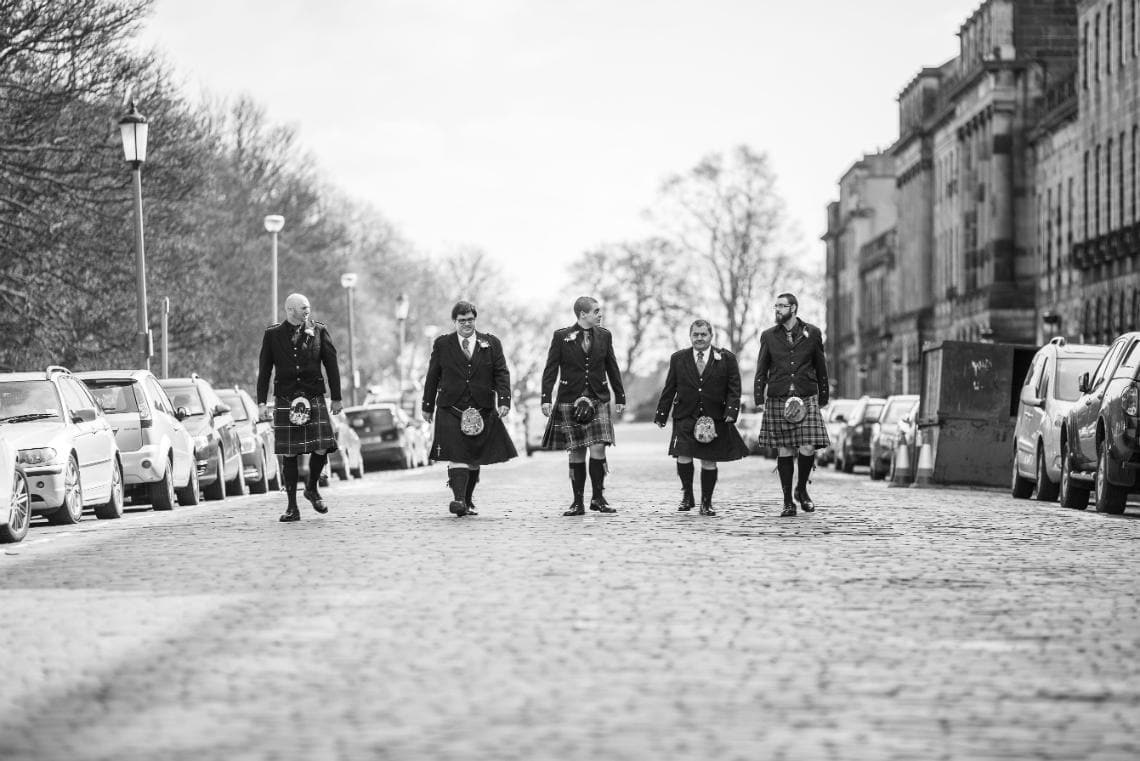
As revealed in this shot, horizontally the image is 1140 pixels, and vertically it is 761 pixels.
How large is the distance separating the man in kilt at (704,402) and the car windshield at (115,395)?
7.67m

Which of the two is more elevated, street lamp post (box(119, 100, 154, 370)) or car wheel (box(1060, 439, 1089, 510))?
street lamp post (box(119, 100, 154, 370))

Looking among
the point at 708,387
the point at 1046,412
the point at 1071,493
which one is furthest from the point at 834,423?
the point at 708,387

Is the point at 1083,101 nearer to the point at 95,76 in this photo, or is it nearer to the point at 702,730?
the point at 95,76

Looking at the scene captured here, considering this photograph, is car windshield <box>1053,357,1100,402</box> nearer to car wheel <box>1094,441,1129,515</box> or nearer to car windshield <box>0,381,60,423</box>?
car wheel <box>1094,441,1129,515</box>

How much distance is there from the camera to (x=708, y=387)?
71.1 feet

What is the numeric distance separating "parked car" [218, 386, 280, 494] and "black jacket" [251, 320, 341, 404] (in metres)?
11.2

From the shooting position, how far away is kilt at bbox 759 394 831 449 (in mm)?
21281

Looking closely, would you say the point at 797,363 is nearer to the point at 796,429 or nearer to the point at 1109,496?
the point at 796,429

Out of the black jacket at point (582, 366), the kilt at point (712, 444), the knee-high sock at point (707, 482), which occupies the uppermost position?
the black jacket at point (582, 366)

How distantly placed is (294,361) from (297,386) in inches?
9.1

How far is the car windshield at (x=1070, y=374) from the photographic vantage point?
28016mm

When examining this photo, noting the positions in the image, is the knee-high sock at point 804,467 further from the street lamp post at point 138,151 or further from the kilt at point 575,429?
the street lamp post at point 138,151

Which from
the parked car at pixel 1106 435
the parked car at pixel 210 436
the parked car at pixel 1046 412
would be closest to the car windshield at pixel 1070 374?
the parked car at pixel 1046 412

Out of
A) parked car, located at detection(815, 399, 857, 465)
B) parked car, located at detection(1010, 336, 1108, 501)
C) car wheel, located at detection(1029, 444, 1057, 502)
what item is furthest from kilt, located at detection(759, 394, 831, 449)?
parked car, located at detection(815, 399, 857, 465)
